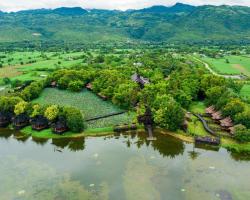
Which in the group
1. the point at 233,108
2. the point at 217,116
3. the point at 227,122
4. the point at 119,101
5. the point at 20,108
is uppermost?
the point at 233,108

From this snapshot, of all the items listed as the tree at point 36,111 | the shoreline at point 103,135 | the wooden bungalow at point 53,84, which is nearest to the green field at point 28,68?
the wooden bungalow at point 53,84

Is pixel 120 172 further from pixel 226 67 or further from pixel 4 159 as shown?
pixel 226 67

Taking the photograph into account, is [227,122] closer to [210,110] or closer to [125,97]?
[210,110]

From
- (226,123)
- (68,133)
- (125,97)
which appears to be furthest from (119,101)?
(226,123)

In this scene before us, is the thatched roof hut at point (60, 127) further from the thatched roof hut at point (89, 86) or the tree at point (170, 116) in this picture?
the thatched roof hut at point (89, 86)

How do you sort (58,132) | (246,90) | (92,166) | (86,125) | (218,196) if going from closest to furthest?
(218,196) → (92,166) → (58,132) → (86,125) → (246,90)

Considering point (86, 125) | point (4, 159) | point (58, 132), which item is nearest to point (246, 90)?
point (86, 125)
